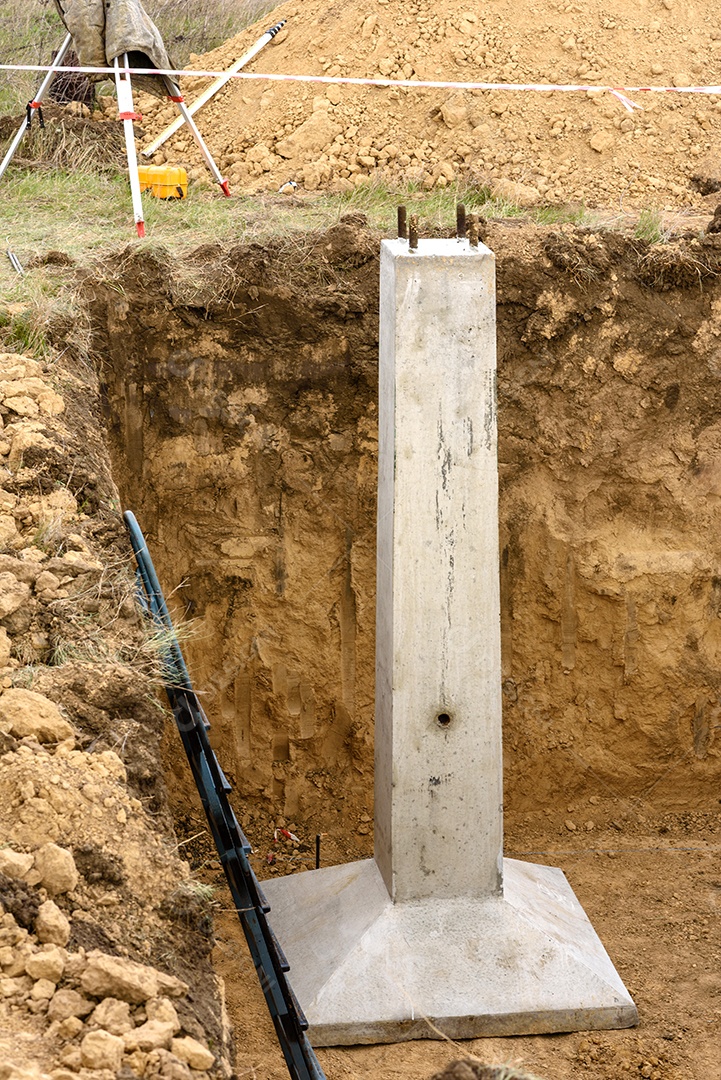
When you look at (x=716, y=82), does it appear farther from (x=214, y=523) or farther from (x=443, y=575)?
(x=443, y=575)

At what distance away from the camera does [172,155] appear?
950 cm

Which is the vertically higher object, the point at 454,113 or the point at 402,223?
the point at 454,113

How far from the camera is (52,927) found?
2.83 m

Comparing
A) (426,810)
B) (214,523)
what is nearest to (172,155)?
(214,523)

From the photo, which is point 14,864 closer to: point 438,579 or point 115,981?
point 115,981

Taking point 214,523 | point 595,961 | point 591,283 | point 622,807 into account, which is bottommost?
point 622,807

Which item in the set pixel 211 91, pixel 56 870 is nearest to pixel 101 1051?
pixel 56 870

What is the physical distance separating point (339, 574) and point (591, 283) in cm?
220

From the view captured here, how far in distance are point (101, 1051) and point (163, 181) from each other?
7002mm

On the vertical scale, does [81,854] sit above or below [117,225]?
below

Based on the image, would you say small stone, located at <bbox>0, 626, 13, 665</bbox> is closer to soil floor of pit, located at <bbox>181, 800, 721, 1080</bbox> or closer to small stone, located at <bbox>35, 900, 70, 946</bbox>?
small stone, located at <bbox>35, 900, 70, 946</bbox>

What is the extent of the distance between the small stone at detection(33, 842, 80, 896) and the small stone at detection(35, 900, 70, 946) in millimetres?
155

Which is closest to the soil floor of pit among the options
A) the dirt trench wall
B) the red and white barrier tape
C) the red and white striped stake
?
the dirt trench wall

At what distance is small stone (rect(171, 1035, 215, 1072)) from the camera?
263 cm
